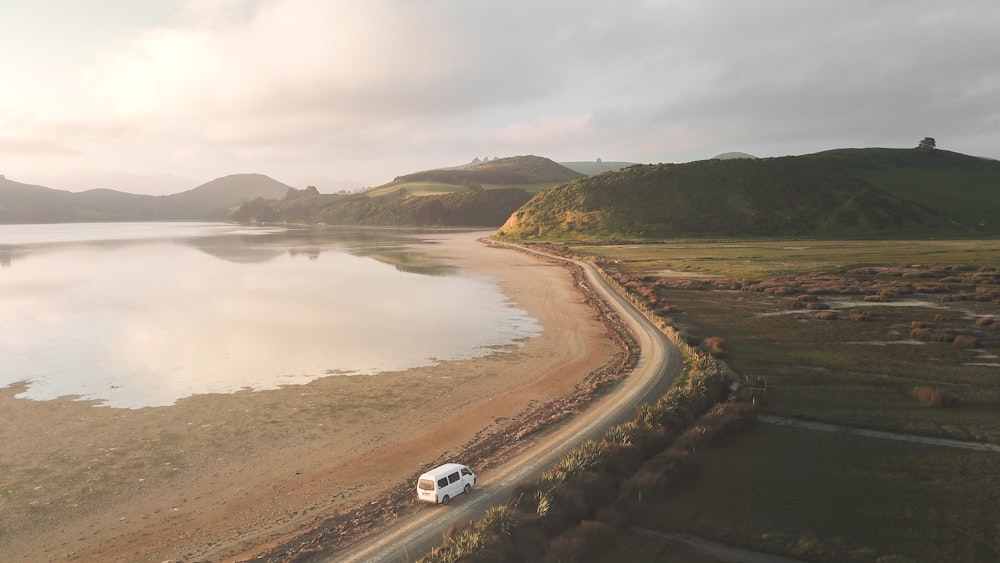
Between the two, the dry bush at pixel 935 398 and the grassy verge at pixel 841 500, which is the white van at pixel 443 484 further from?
the dry bush at pixel 935 398

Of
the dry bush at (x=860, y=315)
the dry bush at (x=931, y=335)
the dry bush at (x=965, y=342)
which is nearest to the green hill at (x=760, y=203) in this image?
the dry bush at (x=860, y=315)

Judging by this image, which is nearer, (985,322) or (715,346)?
(715,346)

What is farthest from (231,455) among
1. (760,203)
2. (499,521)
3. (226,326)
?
(760,203)

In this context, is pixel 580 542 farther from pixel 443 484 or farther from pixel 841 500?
pixel 841 500

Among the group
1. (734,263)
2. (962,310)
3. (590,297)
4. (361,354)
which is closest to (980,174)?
(734,263)

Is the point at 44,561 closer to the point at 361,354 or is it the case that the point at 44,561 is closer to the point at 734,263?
the point at 361,354

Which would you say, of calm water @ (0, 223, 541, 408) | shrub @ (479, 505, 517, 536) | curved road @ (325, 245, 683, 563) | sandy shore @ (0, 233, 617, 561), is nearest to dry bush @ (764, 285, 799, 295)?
curved road @ (325, 245, 683, 563)
